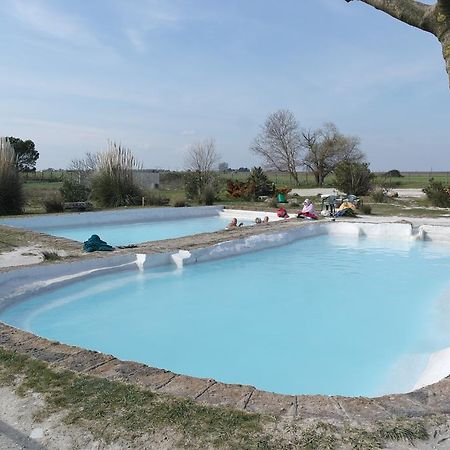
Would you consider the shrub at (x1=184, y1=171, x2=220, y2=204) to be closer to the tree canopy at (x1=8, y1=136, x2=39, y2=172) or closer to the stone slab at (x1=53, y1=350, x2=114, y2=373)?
the stone slab at (x1=53, y1=350, x2=114, y2=373)

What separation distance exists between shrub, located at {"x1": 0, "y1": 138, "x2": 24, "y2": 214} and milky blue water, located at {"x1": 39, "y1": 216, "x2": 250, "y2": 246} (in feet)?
7.10

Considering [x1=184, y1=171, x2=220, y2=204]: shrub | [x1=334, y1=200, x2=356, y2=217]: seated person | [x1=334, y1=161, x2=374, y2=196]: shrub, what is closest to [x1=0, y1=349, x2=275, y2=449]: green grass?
[x1=334, y1=200, x2=356, y2=217]: seated person

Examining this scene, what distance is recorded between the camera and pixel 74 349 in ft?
10.6

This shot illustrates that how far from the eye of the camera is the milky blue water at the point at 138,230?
1155cm

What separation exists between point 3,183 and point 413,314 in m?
12.2

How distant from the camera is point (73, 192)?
16406 millimetres

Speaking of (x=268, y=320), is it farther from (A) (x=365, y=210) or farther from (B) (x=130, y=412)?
(A) (x=365, y=210)

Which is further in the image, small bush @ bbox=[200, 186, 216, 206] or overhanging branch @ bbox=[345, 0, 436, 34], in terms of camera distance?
small bush @ bbox=[200, 186, 216, 206]

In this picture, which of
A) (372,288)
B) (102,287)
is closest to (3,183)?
(102,287)

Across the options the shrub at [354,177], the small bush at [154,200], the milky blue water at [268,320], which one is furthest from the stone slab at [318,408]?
the shrub at [354,177]

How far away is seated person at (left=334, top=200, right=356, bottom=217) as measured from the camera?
12.9m

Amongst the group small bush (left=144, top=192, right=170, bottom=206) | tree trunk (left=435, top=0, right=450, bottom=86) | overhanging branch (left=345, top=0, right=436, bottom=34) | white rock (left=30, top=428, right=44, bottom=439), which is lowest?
white rock (left=30, top=428, right=44, bottom=439)

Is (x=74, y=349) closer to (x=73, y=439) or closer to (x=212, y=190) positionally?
(x=73, y=439)

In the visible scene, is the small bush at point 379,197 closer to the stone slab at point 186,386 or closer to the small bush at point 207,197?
the small bush at point 207,197
